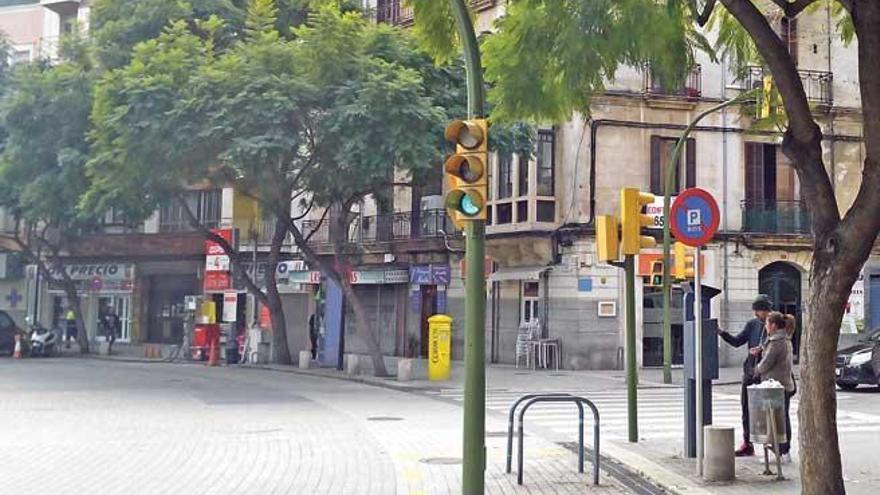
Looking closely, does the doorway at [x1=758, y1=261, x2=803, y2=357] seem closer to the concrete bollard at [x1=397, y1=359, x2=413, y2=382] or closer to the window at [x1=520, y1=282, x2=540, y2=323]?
the window at [x1=520, y1=282, x2=540, y2=323]

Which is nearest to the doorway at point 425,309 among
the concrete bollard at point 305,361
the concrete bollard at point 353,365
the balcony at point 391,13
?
the concrete bollard at point 305,361

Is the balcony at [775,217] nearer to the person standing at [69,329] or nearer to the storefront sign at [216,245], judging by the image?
the storefront sign at [216,245]

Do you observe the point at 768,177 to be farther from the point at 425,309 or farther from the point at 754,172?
the point at 425,309

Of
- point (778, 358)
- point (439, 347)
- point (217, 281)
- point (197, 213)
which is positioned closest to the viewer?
point (778, 358)

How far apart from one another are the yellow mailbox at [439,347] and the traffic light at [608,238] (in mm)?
11251

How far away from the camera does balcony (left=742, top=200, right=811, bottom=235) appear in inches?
1158

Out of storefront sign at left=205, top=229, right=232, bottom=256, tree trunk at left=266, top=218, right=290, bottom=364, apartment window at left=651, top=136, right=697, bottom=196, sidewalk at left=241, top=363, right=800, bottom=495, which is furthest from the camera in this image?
storefront sign at left=205, top=229, right=232, bottom=256

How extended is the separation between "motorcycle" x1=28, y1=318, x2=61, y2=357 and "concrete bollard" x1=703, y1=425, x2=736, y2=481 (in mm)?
30471

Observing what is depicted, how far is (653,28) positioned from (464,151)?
8.80 ft

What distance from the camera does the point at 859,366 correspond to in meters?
21.5

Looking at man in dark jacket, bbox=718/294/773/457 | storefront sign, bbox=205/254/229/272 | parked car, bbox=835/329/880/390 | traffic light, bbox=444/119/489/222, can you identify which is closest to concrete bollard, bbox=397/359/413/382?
parked car, bbox=835/329/880/390

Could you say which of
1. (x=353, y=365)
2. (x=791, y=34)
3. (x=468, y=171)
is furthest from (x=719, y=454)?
(x=791, y=34)

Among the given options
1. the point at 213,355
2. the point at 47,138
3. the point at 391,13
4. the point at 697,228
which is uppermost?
the point at 391,13

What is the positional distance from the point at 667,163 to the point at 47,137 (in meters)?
19.0
